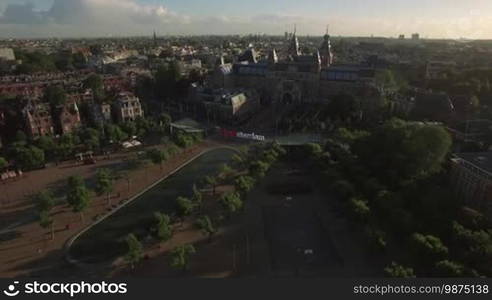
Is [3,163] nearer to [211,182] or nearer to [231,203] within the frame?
[211,182]

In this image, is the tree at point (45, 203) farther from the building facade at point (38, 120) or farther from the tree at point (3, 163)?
the building facade at point (38, 120)

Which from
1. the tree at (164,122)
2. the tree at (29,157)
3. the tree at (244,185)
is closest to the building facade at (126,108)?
the tree at (164,122)

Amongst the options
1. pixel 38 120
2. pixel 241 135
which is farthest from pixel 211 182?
pixel 38 120

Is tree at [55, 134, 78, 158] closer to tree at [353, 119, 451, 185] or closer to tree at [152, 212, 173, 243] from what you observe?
tree at [152, 212, 173, 243]

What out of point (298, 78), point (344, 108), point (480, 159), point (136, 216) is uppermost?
point (298, 78)

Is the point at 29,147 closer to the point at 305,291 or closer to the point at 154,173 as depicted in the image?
the point at 154,173

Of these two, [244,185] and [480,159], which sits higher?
[480,159]
